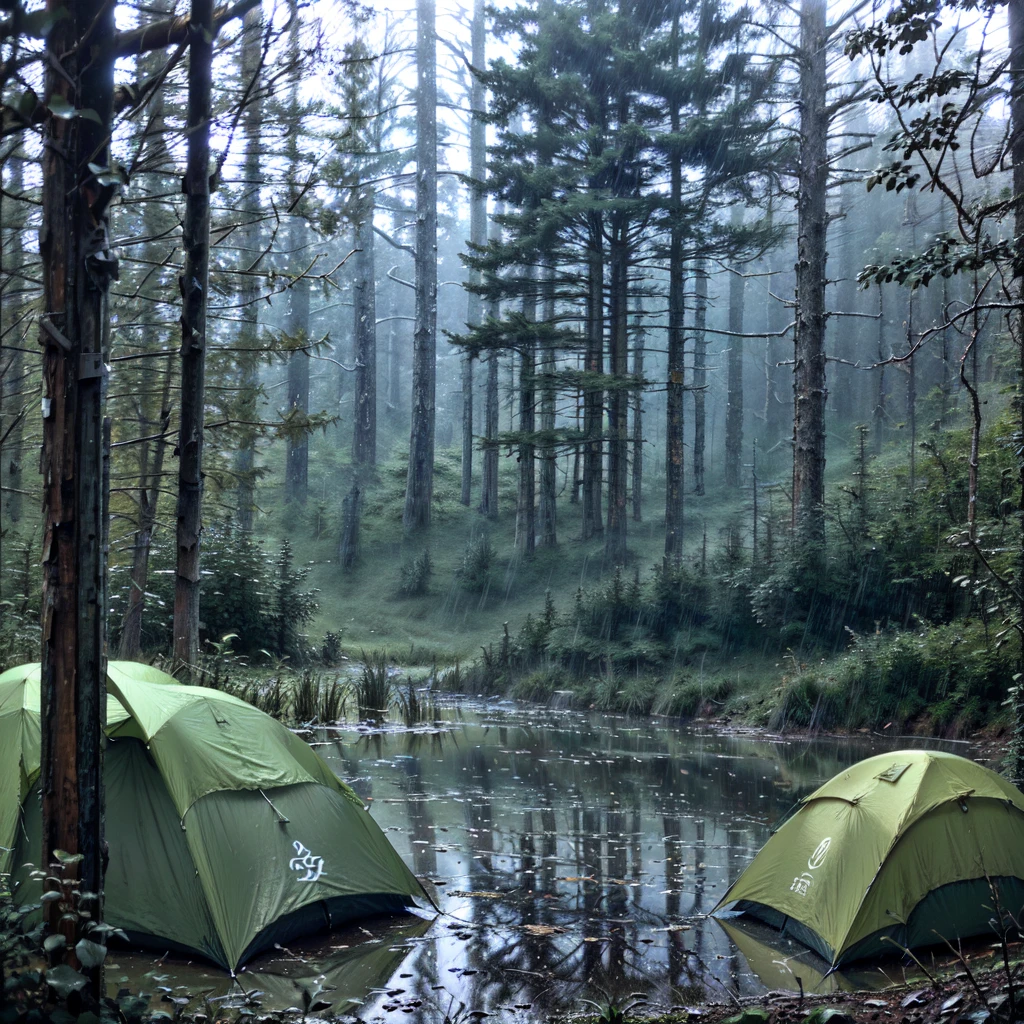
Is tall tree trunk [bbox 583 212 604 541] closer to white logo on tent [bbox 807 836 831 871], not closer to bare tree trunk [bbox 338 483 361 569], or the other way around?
bare tree trunk [bbox 338 483 361 569]

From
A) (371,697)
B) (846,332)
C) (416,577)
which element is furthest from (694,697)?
(846,332)

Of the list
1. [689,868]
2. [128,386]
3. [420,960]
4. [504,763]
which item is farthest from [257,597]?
[420,960]

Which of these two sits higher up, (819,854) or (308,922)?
(819,854)

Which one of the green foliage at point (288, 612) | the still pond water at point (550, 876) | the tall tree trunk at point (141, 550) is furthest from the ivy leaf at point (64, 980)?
the green foliage at point (288, 612)

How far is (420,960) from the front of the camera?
5555 mm

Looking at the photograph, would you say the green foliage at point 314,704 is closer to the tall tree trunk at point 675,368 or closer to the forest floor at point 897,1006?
the forest floor at point 897,1006

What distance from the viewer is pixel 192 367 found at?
8875 mm

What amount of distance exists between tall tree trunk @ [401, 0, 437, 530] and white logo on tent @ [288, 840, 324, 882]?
2616cm

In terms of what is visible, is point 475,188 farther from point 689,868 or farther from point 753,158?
point 689,868

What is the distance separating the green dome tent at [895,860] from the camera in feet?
18.8

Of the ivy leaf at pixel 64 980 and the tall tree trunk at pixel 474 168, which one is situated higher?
the tall tree trunk at pixel 474 168

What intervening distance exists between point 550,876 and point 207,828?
9.23 ft

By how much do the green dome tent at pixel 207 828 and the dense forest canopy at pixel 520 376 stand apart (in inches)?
75.2

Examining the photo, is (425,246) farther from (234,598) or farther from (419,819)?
(419,819)
